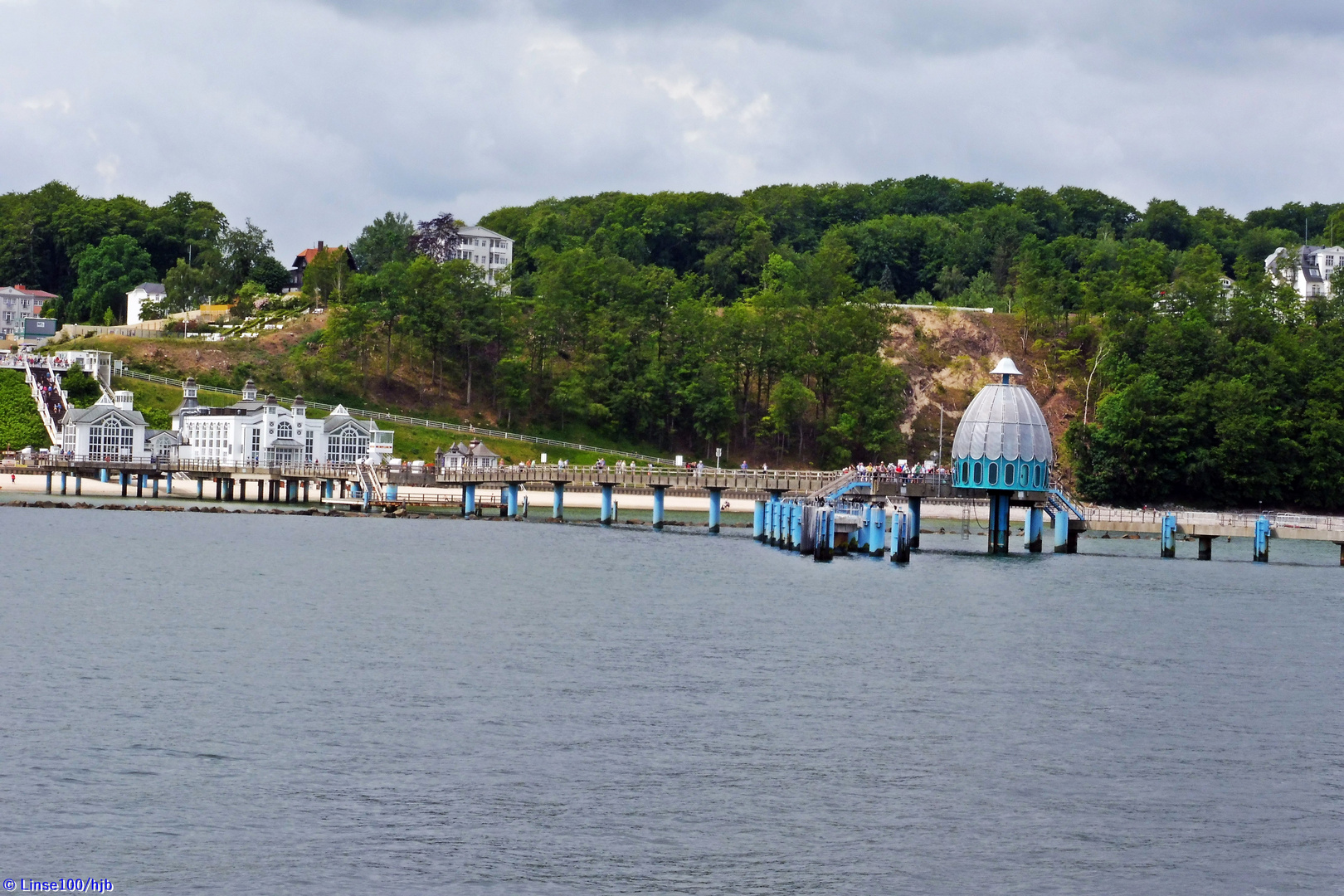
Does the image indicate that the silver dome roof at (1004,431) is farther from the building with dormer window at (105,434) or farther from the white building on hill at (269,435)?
the building with dormer window at (105,434)

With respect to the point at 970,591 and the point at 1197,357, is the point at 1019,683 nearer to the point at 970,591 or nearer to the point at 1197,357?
the point at 970,591

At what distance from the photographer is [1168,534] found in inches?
3297

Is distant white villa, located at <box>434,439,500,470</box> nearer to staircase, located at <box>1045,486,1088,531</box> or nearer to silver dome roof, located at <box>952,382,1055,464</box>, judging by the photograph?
silver dome roof, located at <box>952,382,1055,464</box>

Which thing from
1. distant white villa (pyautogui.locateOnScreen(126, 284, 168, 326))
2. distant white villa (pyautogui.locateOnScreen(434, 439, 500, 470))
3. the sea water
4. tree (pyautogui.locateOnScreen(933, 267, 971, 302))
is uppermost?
tree (pyautogui.locateOnScreen(933, 267, 971, 302))

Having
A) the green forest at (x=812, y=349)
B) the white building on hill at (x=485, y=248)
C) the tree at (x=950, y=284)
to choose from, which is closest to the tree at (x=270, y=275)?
the green forest at (x=812, y=349)

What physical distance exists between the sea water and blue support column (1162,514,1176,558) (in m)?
21.1

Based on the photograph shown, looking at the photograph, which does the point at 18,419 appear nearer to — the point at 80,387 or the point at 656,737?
the point at 80,387

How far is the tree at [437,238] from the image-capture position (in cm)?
17225

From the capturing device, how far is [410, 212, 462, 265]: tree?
17225 centimetres

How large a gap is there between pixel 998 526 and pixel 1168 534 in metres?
9.50

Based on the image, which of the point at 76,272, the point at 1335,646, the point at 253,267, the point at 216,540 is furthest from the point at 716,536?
the point at 76,272

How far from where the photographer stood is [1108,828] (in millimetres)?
27250

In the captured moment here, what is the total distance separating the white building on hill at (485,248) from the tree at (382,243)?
25.3 ft

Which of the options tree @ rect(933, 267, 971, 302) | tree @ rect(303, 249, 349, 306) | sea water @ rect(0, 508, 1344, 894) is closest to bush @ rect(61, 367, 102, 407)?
tree @ rect(303, 249, 349, 306)
